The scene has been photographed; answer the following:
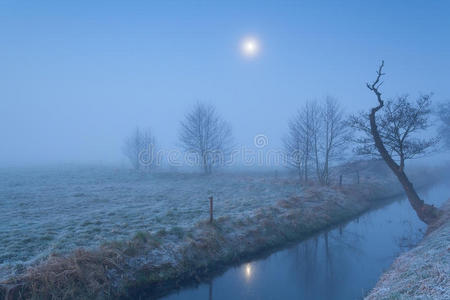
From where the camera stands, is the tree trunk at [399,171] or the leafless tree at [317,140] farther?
the leafless tree at [317,140]

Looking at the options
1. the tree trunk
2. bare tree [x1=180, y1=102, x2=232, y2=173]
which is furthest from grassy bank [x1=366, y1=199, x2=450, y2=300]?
bare tree [x1=180, y1=102, x2=232, y2=173]

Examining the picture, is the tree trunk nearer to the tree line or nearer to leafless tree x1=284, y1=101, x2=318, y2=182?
the tree line

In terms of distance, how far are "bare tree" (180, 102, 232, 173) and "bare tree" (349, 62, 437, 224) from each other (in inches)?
998

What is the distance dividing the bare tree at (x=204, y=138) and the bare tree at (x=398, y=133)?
83.1 ft

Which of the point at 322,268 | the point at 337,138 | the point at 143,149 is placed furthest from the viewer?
the point at 143,149

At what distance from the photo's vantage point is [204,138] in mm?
38156

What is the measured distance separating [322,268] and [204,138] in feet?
96.2

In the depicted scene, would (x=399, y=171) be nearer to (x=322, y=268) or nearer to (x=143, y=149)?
(x=322, y=268)

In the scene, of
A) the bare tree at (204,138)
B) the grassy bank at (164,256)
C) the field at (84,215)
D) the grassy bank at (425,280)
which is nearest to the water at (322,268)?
the grassy bank at (164,256)

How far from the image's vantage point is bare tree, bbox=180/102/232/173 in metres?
38.1

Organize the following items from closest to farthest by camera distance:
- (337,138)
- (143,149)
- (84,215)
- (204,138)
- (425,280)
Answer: (425,280) < (84,215) < (337,138) < (204,138) < (143,149)

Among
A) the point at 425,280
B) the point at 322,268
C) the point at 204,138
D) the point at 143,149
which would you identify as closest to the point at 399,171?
the point at 322,268

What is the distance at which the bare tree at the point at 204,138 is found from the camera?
125 feet

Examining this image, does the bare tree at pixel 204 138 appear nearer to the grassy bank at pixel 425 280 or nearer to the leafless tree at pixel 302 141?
the leafless tree at pixel 302 141
